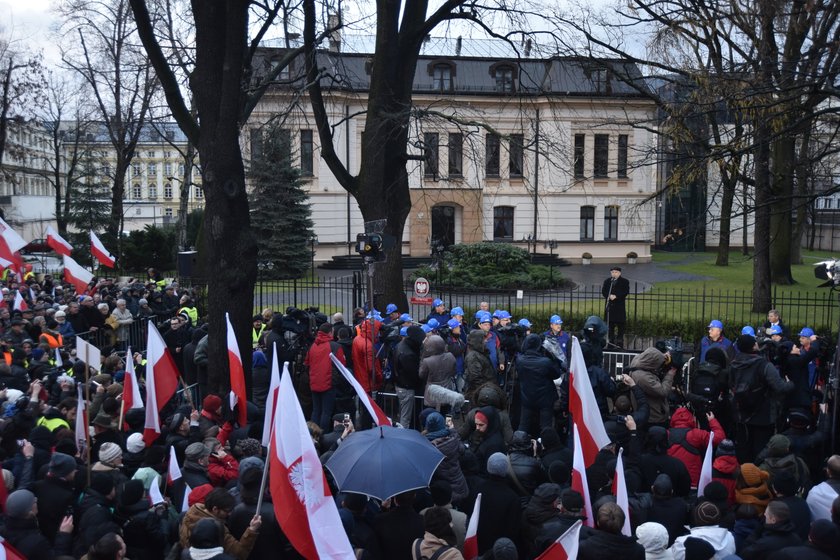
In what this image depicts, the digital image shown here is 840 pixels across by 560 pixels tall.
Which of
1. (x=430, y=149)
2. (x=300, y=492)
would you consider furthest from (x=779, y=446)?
(x=430, y=149)

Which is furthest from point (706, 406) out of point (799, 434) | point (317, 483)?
point (317, 483)

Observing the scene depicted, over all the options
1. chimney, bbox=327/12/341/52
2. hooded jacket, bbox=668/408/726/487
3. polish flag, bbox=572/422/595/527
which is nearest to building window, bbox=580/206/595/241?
chimney, bbox=327/12/341/52

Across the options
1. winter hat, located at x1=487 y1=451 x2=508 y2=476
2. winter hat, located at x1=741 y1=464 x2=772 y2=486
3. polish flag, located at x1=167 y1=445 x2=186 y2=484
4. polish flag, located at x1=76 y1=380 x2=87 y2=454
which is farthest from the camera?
polish flag, located at x1=76 y1=380 x2=87 y2=454

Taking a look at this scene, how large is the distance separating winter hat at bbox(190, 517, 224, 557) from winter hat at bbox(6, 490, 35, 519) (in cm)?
130

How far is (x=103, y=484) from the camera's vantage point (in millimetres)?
5723

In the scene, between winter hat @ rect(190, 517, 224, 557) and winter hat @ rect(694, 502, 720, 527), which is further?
→ winter hat @ rect(694, 502, 720, 527)

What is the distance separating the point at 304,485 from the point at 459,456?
2.25 m

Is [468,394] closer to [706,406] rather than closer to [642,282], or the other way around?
[706,406]

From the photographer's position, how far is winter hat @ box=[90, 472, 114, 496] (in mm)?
5723

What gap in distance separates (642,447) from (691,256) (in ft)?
130

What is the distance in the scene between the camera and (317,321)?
13.2 metres

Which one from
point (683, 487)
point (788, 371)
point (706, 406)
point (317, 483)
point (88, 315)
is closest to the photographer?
point (317, 483)

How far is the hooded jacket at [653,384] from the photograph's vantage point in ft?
28.0

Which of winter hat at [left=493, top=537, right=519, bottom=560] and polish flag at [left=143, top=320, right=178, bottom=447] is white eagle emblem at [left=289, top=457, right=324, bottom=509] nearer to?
winter hat at [left=493, top=537, right=519, bottom=560]
